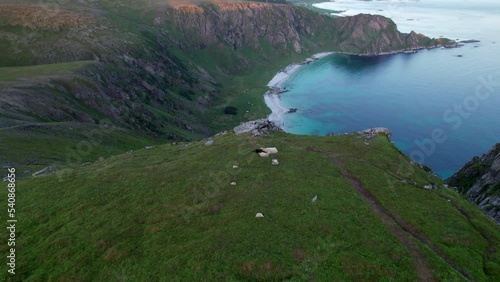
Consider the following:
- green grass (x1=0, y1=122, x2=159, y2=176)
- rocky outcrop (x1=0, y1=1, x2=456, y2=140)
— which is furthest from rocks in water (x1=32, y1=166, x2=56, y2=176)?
rocky outcrop (x1=0, y1=1, x2=456, y2=140)

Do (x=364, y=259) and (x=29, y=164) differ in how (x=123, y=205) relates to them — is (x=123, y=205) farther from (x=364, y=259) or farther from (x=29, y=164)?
(x=29, y=164)

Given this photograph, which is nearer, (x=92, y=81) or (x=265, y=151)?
(x=265, y=151)

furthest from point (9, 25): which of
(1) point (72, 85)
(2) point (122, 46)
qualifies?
(1) point (72, 85)

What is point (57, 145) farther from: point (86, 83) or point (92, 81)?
point (92, 81)

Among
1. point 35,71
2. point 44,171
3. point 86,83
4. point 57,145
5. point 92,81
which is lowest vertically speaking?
point 57,145

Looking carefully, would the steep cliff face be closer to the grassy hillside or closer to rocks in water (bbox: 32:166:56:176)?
the grassy hillside

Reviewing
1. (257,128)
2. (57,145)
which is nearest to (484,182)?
(257,128)
